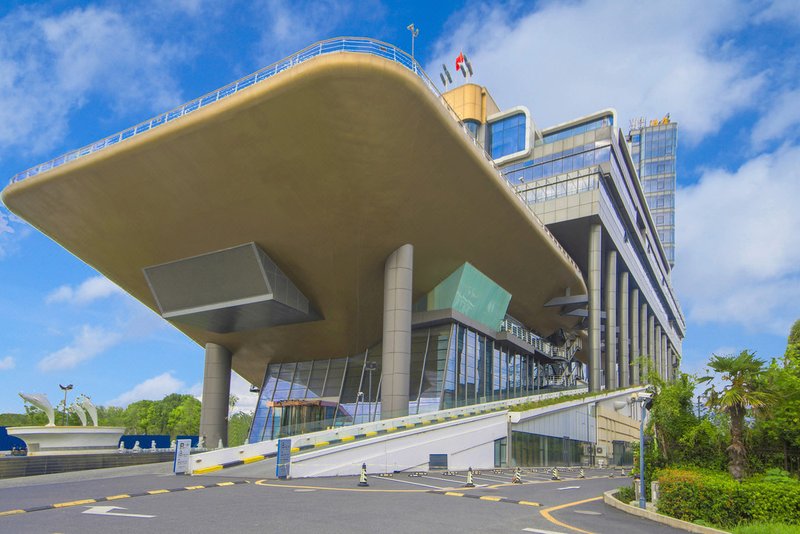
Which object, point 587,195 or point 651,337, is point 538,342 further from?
point 651,337

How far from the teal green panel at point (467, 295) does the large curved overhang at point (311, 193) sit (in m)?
0.79

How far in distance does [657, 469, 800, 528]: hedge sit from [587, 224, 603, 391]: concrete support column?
128 ft

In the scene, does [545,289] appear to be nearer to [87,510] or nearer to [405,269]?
[405,269]

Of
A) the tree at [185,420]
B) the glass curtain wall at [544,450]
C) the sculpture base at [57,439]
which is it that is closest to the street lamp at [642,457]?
the glass curtain wall at [544,450]

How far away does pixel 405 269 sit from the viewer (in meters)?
35.5

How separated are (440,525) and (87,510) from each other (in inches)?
328

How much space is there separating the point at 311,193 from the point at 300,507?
1805 cm

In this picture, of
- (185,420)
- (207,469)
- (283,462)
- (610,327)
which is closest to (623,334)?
(610,327)

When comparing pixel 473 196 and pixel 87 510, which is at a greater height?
pixel 473 196

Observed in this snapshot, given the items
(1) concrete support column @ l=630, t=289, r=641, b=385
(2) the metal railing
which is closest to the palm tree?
(2) the metal railing

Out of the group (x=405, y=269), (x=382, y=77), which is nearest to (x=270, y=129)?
(x=382, y=77)

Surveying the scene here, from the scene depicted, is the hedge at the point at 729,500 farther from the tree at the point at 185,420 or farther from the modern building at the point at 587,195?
the tree at the point at 185,420

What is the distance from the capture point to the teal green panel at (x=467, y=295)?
4141 centimetres

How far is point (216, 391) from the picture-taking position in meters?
47.5
